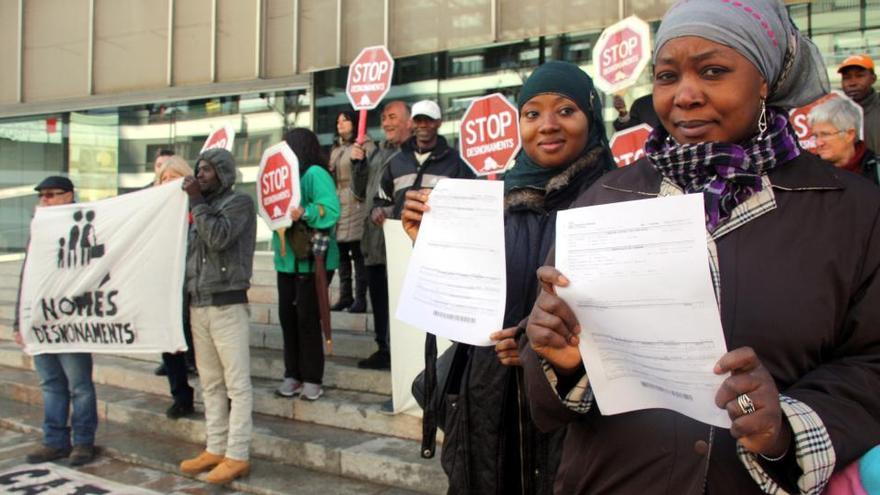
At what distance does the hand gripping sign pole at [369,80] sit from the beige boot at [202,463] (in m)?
2.95

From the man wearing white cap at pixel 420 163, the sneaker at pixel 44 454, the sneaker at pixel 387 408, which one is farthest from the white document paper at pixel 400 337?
the sneaker at pixel 44 454

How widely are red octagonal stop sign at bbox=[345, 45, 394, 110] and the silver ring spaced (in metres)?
5.37

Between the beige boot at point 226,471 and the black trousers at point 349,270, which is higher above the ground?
the black trousers at point 349,270

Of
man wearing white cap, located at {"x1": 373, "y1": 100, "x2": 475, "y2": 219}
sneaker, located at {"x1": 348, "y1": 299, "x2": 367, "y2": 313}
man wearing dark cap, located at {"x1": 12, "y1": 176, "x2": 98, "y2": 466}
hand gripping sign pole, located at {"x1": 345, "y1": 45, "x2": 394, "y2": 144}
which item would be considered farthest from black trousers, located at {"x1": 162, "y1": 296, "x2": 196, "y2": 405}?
hand gripping sign pole, located at {"x1": 345, "y1": 45, "x2": 394, "y2": 144}

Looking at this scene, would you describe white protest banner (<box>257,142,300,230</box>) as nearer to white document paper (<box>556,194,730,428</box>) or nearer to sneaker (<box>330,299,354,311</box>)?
sneaker (<box>330,299,354,311</box>)

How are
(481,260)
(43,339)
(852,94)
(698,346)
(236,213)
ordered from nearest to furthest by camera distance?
(698,346), (481,260), (236,213), (43,339), (852,94)

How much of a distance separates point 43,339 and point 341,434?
2217 millimetres

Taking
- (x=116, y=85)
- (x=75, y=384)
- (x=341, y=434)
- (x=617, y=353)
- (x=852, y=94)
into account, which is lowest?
(x=341, y=434)

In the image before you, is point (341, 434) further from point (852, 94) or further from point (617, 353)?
point (852, 94)

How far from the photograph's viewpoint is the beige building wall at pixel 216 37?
9781 mm

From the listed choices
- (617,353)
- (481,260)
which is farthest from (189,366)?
(617,353)

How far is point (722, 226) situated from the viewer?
4.14 feet

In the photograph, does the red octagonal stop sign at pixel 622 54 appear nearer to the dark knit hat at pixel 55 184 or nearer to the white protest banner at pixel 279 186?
the white protest banner at pixel 279 186

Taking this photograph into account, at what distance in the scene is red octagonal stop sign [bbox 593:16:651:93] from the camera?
570 cm
